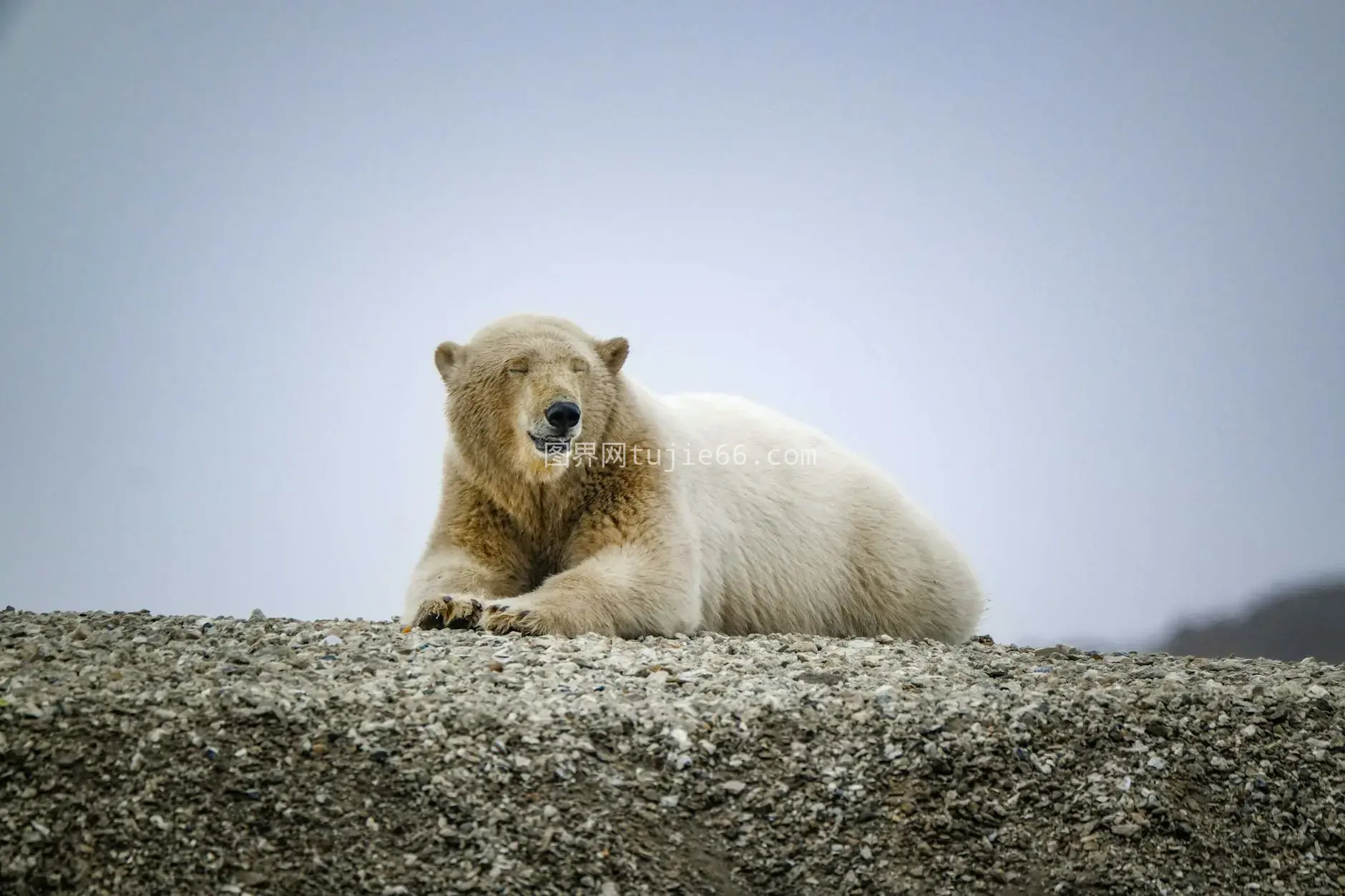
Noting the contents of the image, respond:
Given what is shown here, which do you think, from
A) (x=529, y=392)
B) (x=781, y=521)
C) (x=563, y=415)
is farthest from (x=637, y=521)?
(x=781, y=521)

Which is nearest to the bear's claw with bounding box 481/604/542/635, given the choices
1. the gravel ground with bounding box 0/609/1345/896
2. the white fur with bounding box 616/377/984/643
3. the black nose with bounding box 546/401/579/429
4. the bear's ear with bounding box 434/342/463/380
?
the gravel ground with bounding box 0/609/1345/896

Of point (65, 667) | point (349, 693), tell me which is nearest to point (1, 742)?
point (65, 667)

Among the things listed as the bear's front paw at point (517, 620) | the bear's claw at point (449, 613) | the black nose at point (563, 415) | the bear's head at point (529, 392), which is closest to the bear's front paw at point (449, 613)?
the bear's claw at point (449, 613)

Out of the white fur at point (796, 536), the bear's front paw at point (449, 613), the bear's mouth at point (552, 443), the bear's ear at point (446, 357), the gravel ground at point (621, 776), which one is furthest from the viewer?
the white fur at point (796, 536)

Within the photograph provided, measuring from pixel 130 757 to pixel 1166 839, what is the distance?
3.58 metres

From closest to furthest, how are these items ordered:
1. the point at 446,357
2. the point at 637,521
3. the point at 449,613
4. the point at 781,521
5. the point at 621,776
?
the point at 621,776
the point at 449,613
the point at 637,521
the point at 446,357
the point at 781,521

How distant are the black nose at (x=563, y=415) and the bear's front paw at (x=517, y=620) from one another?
0.86 meters

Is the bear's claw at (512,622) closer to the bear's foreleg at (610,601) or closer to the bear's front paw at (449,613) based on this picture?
the bear's foreleg at (610,601)

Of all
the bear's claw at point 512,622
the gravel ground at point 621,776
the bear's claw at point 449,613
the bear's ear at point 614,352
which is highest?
the bear's ear at point 614,352

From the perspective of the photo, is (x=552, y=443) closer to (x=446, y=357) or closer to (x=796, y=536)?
(x=446, y=357)

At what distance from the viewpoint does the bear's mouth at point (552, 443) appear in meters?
5.56

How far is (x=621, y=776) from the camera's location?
3984 mm

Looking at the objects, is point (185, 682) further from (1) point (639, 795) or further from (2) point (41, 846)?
(1) point (639, 795)

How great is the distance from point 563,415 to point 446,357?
941 millimetres
